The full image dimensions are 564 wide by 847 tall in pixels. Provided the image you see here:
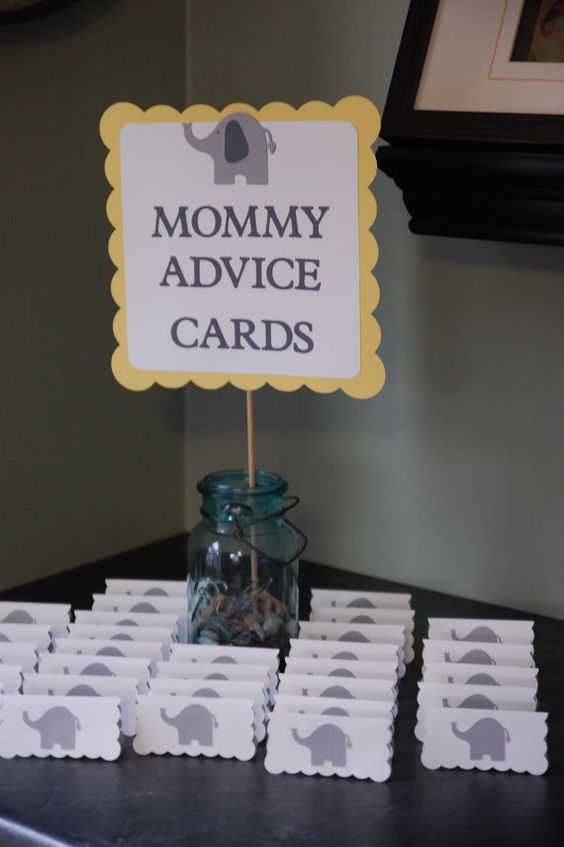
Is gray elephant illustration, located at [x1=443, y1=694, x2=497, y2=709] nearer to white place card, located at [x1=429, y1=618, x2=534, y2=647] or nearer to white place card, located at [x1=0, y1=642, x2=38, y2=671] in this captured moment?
white place card, located at [x1=429, y1=618, x2=534, y2=647]

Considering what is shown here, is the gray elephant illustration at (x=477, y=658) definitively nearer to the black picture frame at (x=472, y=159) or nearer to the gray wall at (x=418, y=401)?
the gray wall at (x=418, y=401)

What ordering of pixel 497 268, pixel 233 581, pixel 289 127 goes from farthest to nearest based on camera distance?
pixel 497 268 < pixel 233 581 < pixel 289 127

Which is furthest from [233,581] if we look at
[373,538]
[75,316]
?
[75,316]

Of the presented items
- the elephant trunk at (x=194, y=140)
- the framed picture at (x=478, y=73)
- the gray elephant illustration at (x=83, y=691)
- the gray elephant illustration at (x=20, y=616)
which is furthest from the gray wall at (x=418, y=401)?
the gray elephant illustration at (x=83, y=691)

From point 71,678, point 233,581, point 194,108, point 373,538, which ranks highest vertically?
point 194,108

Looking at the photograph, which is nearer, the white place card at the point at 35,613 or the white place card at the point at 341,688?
the white place card at the point at 341,688

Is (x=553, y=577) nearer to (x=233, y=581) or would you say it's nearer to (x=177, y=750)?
(x=233, y=581)

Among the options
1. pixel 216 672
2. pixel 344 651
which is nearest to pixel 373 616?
pixel 344 651

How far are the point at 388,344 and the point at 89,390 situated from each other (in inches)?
16.9

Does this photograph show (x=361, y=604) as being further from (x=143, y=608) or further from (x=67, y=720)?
(x=67, y=720)

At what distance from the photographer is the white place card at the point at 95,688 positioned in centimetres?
127

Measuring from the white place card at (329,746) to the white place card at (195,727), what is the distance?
0.11 ft

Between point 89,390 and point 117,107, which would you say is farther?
point 89,390

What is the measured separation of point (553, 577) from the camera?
5.31 ft
